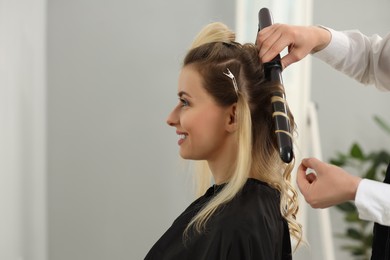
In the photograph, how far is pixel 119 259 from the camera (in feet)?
8.80

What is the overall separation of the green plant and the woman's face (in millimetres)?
1831

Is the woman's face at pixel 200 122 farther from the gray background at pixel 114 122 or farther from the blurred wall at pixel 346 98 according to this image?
the blurred wall at pixel 346 98

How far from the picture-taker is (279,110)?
1.13 m

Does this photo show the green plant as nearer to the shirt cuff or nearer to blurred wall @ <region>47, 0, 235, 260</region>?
blurred wall @ <region>47, 0, 235, 260</region>

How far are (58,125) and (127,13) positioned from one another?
23.4 inches

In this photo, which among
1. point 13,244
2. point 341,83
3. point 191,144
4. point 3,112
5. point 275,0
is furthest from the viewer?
point 341,83

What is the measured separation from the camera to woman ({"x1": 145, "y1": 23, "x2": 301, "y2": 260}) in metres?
1.30

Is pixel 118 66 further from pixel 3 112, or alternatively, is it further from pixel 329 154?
pixel 329 154

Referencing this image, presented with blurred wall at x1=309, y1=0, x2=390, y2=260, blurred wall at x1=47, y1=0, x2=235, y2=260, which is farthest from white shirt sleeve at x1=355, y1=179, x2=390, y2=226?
blurred wall at x1=309, y1=0, x2=390, y2=260

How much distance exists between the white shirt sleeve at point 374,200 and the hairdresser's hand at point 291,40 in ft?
1.24

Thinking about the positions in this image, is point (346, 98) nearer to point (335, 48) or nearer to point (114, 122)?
point (114, 122)

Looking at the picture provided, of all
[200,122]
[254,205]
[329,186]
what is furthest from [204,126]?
[329,186]

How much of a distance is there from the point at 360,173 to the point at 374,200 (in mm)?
2285

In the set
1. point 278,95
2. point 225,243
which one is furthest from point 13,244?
point 278,95
